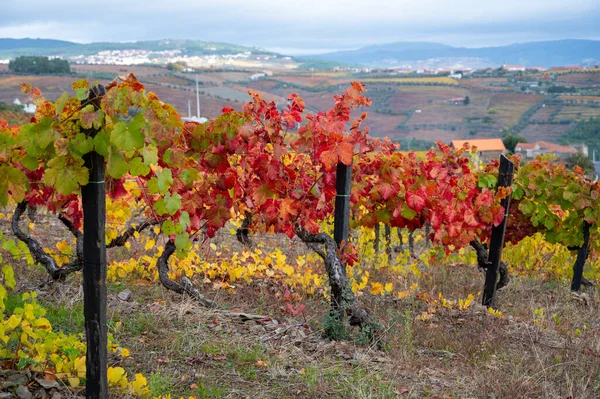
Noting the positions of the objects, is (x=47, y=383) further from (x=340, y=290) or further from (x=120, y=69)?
(x=120, y=69)

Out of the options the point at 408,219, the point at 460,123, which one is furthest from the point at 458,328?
the point at 460,123

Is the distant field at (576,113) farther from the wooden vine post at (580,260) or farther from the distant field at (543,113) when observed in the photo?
the wooden vine post at (580,260)

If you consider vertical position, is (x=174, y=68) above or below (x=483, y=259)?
above

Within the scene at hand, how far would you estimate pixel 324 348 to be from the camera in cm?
364

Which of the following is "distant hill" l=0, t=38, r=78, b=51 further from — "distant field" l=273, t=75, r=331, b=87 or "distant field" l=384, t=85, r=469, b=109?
"distant field" l=384, t=85, r=469, b=109

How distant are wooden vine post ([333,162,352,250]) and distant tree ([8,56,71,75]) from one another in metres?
64.2

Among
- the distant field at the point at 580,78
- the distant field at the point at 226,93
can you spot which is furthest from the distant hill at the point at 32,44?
the distant field at the point at 580,78

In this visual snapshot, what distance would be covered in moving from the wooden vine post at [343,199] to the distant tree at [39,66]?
6419 cm

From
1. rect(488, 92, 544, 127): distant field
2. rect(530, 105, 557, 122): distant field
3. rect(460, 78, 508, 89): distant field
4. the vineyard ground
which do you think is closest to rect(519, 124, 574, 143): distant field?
rect(530, 105, 557, 122): distant field

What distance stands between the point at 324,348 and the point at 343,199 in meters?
0.96

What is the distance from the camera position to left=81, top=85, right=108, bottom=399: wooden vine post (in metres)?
2.41

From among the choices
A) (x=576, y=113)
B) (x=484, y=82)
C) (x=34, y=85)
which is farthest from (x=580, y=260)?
(x=484, y=82)

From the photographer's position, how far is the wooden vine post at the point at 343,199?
386 cm

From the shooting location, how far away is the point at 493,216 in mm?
4758
